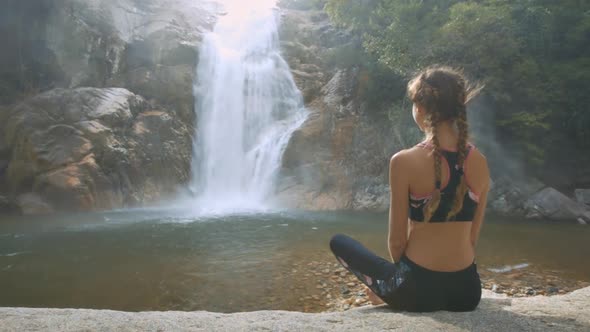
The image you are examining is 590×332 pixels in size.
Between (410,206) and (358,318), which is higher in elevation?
(410,206)

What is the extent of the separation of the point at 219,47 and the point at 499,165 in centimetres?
1145

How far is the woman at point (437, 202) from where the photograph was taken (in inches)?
79.7

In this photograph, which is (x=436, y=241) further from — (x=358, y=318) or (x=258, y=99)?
(x=258, y=99)

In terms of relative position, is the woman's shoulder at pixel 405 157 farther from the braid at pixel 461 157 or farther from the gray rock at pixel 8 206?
the gray rock at pixel 8 206

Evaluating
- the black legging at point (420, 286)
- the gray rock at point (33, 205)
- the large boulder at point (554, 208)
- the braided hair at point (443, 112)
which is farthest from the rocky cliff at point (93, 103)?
the large boulder at point (554, 208)

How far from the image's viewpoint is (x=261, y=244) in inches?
270

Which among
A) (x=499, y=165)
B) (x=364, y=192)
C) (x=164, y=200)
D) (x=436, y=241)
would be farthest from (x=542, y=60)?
(x=436, y=241)

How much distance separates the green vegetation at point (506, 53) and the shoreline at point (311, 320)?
1040cm

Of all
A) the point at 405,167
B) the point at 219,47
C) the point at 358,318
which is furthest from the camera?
the point at 219,47

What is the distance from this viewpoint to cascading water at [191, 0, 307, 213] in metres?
12.9

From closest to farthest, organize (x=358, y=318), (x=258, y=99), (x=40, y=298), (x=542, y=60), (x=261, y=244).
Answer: (x=358, y=318), (x=40, y=298), (x=261, y=244), (x=542, y=60), (x=258, y=99)

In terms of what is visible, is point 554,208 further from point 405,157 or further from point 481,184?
point 405,157

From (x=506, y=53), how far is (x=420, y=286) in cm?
1212

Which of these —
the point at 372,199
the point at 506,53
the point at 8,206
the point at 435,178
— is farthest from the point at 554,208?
the point at 8,206
